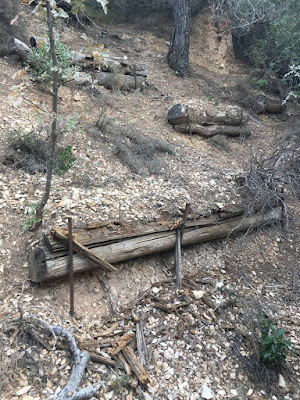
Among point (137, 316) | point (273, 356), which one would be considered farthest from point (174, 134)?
point (273, 356)

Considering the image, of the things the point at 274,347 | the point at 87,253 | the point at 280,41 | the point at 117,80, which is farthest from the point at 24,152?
the point at 280,41

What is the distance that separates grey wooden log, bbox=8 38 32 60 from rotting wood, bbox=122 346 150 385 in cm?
543

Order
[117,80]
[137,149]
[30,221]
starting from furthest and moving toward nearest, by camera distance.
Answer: [117,80]
[137,149]
[30,221]

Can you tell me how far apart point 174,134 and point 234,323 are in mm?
3904

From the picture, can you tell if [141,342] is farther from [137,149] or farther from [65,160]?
[137,149]

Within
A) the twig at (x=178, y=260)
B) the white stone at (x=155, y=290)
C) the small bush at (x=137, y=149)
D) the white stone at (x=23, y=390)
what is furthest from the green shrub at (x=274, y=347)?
the small bush at (x=137, y=149)

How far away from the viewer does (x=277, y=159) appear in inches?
184

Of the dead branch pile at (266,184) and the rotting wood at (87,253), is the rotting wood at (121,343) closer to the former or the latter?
the rotting wood at (87,253)

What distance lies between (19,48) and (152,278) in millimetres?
4921

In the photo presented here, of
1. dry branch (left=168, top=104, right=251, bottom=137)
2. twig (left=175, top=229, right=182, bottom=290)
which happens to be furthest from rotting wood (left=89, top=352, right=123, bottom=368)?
dry branch (left=168, top=104, right=251, bottom=137)

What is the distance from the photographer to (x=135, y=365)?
2729mm

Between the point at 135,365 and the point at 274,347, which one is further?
the point at 274,347

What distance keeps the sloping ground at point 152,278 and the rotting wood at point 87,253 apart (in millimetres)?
250

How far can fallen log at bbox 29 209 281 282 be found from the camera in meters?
3.04
